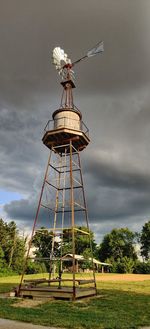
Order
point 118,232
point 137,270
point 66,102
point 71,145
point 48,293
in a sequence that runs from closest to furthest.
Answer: point 48,293, point 71,145, point 66,102, point 137,270, point 118,232

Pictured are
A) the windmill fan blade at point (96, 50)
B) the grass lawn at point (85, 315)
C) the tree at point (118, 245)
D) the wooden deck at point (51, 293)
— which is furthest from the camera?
the tree at point (118, 245)

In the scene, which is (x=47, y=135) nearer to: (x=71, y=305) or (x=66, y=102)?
(x=66, y=102)

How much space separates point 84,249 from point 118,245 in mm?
9232

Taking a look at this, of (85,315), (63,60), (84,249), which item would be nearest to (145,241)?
(84,249)

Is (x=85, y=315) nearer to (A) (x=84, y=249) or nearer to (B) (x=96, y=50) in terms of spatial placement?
(B) (x=96, y=50)

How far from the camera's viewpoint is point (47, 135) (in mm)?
19281

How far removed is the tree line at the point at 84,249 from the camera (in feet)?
186

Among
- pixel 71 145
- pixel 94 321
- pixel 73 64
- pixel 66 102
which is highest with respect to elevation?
pixel 73 64

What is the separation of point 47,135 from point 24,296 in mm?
9537

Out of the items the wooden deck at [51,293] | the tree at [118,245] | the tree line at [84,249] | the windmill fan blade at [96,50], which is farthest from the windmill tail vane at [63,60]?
the tree at [118,245]

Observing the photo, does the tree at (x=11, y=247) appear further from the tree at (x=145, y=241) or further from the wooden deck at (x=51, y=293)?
the wooden deck at (x=51, y=293)

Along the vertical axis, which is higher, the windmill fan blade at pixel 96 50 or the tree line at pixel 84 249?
the windmill fan blade at pixel 96 50

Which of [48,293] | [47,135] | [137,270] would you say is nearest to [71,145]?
[47,135]

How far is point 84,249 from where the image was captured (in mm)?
77562
